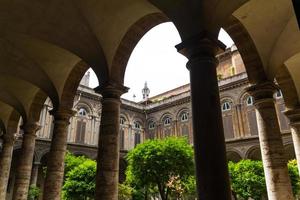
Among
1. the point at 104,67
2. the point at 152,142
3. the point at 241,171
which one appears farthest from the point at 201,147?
the point at 241,171

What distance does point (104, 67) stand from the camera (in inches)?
279

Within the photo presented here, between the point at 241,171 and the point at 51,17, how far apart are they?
12697 millimetres

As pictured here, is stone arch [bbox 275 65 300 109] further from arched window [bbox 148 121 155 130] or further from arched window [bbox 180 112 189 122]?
arched window [bbox 148 121 155 130]

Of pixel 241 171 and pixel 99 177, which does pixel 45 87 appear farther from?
pixel 241 171

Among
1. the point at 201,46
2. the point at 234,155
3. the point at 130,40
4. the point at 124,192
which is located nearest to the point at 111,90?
the point at 130,40

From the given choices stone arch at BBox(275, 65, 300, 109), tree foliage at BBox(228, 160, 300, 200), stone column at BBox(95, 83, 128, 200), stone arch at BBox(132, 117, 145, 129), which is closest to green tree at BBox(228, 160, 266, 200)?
tree foliage at BBox(228, 160, 300, 200)

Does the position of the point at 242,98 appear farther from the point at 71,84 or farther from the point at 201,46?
the point at 201,46

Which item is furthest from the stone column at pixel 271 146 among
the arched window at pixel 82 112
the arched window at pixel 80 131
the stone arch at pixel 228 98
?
the arched window at pixel 82 112

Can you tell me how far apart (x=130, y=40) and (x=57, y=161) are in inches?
159

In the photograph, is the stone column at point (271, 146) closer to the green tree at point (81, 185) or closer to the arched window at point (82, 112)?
the green tree at point (81, 185)

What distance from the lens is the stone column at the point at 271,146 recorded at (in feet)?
18.9

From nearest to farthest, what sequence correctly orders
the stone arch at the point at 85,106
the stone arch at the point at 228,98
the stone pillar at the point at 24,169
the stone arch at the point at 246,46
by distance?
the stone arch at the point at 246,46
the stone pillar at the point at 24,169
the stone arch at the point at 228,98
the stone arch at the point at 85,106

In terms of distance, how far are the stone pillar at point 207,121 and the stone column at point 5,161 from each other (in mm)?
10244

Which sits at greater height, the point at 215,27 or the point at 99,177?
the point at 215,27
